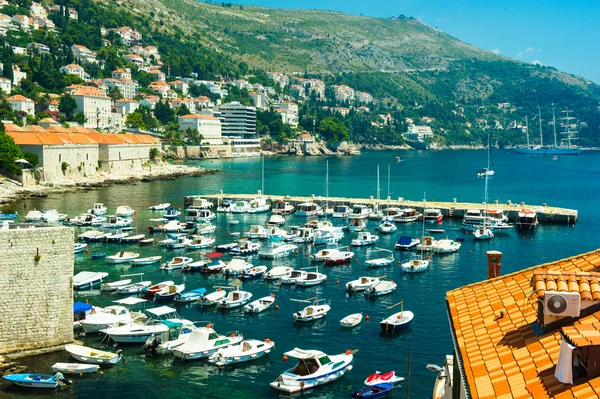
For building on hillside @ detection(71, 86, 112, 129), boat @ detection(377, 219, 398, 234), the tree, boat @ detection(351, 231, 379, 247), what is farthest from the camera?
building on hillside @ detection(71, 86, 112, 129)

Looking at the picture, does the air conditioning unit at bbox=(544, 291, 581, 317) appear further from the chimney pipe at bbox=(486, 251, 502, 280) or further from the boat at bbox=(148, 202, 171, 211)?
the boat at bbox=(148, 202, 171, 211)

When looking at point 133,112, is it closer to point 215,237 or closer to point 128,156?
point 128,156

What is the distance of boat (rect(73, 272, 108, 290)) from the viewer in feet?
110

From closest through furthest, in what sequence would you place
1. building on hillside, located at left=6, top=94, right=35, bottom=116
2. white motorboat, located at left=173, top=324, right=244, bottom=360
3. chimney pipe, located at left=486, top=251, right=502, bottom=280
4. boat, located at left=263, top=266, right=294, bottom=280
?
chimney pipe, located at left=486, top=251, right=502, bottom=280
white motorboat, located at left=173, top=324, right=244, bottom=360
boat, located at left=263, top=266, right=294, bottom=280
building on hillside, located at left=6, top=94, right=35, bottom=116

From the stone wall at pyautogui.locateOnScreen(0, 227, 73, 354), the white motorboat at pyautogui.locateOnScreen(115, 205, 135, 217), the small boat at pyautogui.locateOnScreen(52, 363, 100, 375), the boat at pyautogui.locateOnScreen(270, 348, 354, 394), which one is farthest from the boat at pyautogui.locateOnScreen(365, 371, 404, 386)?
the white motorboat at pyautogui.locateOnScreen(115, 205, 135, 217)

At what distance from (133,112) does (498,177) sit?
80450mm

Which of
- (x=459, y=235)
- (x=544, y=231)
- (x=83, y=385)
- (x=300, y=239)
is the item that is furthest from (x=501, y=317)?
(x=544, y=231)

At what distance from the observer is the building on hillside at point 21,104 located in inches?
4796

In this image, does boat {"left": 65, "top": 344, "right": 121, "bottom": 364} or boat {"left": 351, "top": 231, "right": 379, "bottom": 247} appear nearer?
boat {"left": 65, "top": 344, "right": 121, "bottom": 364}

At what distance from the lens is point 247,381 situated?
22.5m

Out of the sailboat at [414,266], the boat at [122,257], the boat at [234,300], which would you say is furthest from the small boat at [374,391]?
the boat at [122,257]

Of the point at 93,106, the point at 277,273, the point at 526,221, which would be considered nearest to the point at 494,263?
the point at 277,273

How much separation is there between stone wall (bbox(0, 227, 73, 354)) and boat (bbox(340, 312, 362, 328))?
11006 millimetres

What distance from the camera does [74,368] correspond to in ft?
71.9
